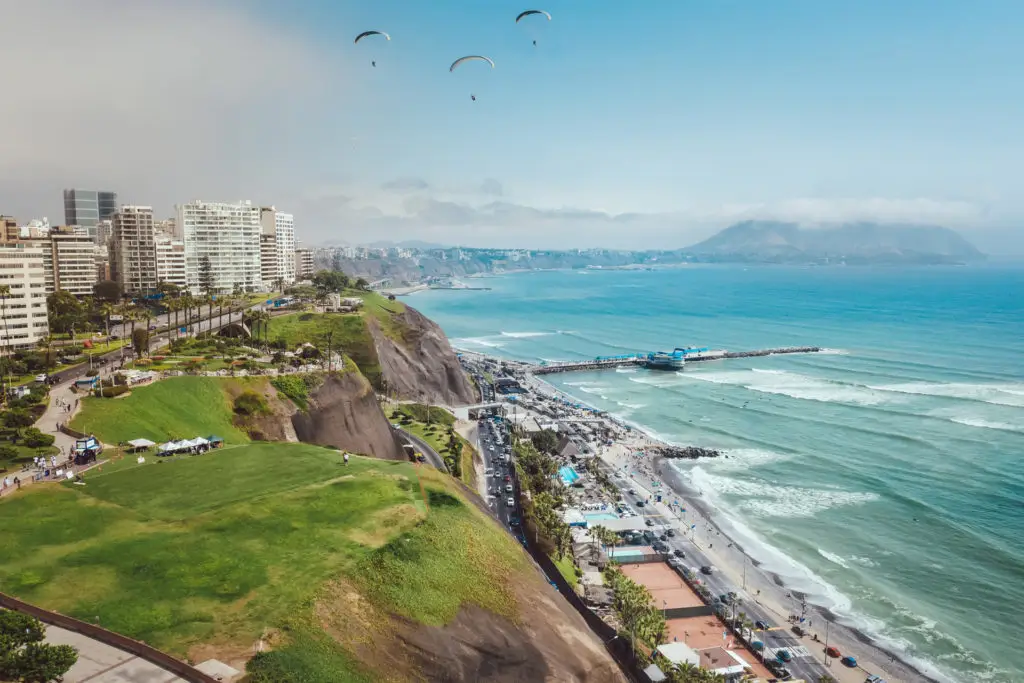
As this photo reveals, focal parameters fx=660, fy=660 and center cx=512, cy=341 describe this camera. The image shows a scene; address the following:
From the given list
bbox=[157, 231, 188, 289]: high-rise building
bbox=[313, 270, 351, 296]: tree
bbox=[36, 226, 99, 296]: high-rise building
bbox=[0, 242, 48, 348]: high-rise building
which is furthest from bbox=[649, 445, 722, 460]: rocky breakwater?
bbox=[36, 226, 99, 296]: high-rise building

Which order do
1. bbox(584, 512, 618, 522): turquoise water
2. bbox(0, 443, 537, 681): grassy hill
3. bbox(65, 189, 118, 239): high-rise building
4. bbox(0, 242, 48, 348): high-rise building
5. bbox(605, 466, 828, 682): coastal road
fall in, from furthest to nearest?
bbox(65, 189, 118, 239): high-rise building, bbox(0, 242, 48, 348): high-rise building, bbox(584, 512, 618, 522): turquoise water, bbox(605, 466, 828, 682): coastal road, bbox(0, 443, 537, 681): grassy hill

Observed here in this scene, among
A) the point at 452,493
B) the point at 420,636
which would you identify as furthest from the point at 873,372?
the point at 420,636

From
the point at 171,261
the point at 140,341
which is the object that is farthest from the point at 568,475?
the point at 171,261

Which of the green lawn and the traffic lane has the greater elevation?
the green lawn

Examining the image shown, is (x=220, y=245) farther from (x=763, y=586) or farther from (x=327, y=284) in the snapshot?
(x=763, y=586)

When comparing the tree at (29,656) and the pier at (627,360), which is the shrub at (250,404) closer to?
the tree at (29,656)

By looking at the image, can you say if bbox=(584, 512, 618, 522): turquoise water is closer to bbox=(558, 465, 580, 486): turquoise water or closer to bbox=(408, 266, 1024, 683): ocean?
bbox=(558, 465, 580, 486): turquoise water
